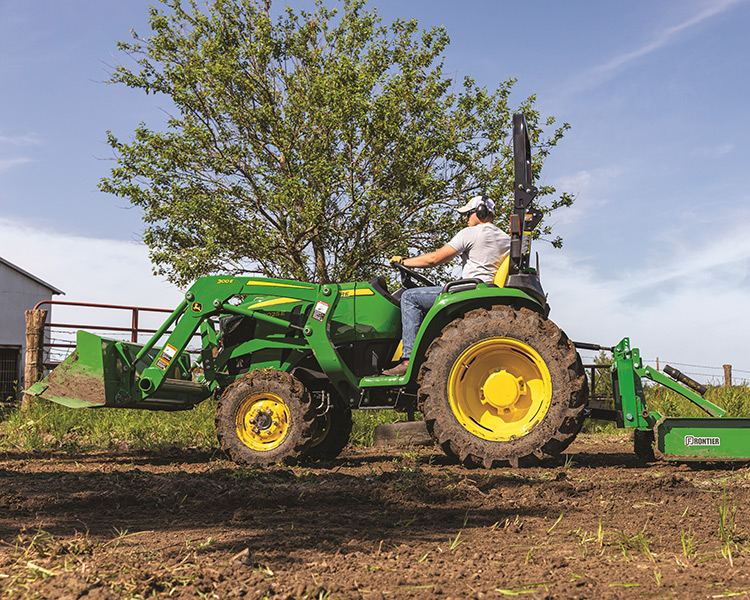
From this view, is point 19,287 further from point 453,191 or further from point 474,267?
point 474,267

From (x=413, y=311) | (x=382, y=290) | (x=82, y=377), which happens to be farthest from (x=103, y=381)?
(x=413, y=311)

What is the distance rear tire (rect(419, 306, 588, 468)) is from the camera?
5.25 m

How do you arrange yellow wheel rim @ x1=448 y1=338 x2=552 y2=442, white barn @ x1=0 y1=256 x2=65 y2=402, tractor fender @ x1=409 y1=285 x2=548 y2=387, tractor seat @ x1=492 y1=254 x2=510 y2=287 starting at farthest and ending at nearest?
1. white barn @ x1=0 y1=256 x2=65 y2=402
2. tractor seat @ x1=492 y1=254 x2=510 y2=287
3. tractor fender @ x1=409 y1=285 x2=548 y2=387
4. yellow wheel rim @ x1=448 y1=338 x2=552 y2=442

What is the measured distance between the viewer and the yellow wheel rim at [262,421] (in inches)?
239

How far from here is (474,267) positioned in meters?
5.87

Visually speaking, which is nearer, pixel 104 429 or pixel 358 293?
pixel 358 293

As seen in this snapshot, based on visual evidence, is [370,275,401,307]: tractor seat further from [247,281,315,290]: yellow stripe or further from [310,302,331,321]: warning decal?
[247,281,315,290]: yellow stripe

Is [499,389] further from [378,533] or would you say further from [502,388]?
[378,533]

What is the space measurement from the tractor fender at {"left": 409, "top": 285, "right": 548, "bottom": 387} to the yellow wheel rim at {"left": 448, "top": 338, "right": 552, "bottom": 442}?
1.23 ft

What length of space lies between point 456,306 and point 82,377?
342 centimetres

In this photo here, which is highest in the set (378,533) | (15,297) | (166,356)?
(15,297)

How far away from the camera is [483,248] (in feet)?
19.2

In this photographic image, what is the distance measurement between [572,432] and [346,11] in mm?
16112

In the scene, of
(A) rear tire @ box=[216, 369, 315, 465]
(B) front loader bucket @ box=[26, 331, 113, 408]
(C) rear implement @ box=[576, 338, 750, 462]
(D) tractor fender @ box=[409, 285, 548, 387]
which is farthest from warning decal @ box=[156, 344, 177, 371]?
(C) rear implement @ box=[576, 338, 750, 462]
